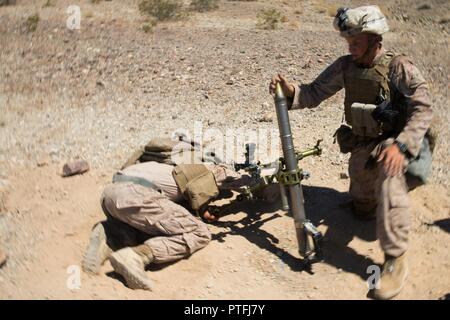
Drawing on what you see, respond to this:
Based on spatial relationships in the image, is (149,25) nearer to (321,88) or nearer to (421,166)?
(321,88)

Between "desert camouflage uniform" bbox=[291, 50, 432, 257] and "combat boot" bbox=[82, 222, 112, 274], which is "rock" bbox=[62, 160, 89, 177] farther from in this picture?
"desert camouflage uniform" bbox=[291, 50, 432, 257]

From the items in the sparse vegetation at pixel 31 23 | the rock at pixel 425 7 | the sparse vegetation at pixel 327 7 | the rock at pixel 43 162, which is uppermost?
the rock at pixel 425 7

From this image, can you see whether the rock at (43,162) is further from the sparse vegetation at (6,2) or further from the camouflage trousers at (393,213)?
the sparse vegetation at (6,2)

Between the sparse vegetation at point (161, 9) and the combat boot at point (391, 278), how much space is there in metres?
9.45

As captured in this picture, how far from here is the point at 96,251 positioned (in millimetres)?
3617

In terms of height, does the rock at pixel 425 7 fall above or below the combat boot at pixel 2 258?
above

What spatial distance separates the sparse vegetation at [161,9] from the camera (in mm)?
11773

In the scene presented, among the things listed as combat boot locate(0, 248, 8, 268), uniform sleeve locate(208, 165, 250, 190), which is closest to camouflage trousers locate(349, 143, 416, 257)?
uniform sleeve locate(208, 165, 250, 190)

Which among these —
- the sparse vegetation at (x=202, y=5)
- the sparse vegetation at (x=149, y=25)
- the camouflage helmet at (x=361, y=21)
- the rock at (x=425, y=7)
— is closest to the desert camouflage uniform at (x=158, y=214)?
the camouflage helmet at (x=361, y=21)

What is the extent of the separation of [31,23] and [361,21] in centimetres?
936

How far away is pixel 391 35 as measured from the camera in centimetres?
1087

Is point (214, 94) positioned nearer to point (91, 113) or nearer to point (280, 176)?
point (91, 113)
